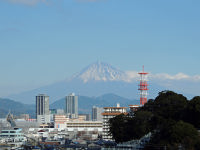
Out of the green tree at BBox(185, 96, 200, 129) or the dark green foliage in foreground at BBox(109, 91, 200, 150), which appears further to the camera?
the green tree at BBox(185, 96, 200, 129)

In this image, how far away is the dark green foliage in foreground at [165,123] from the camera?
52116 mm

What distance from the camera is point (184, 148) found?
1977 inches

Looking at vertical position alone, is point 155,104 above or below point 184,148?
above

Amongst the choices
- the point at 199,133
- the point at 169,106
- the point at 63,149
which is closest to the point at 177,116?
the point at 169,106

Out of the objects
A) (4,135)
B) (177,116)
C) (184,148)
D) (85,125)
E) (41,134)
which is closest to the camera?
(184,148)

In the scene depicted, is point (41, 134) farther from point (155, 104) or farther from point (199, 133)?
point (199, 133)

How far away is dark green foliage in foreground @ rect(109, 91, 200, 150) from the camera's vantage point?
52116mm

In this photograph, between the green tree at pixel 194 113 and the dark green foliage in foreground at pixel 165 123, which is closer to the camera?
the dark green foliage in foreground at pixel 165 123

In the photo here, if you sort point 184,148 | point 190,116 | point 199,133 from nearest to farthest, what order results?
1. point 184,148
2. point 199,133
3. point 190,116

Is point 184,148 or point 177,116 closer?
point 184,148

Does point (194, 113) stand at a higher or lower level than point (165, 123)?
higher

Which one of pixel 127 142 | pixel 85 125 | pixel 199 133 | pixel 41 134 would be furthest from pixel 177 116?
pixel 85 125

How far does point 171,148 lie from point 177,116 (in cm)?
1394

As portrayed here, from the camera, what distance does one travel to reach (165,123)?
2366 inches
